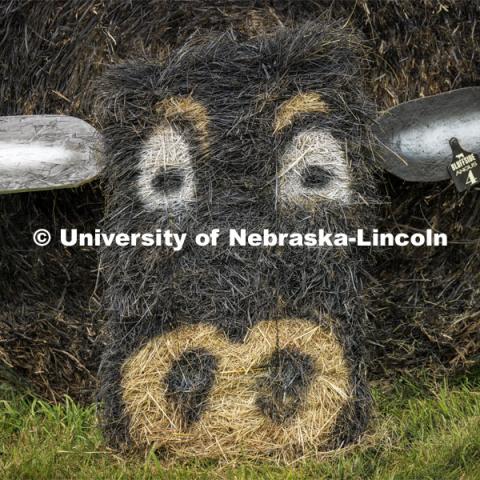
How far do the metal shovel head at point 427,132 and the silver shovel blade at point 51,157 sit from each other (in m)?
0.93

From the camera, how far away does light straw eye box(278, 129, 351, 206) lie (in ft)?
9.45

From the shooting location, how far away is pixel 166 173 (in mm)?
2912

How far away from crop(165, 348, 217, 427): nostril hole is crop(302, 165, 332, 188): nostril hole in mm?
605

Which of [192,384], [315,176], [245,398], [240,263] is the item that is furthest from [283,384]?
[315,176]

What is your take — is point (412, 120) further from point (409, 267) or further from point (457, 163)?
point (409, 267)

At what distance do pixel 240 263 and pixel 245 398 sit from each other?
412mm

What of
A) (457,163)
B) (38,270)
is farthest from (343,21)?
(38,270)

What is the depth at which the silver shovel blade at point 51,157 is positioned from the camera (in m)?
3.02

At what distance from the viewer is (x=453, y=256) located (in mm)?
3371

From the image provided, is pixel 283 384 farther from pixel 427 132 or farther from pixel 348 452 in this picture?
pixel 427 132

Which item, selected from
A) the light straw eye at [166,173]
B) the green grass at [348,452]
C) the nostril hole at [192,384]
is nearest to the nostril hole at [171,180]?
the light straw eye at [166,173]
